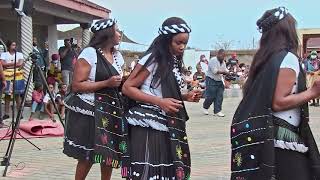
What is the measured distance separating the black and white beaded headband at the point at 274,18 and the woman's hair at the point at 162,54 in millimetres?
823

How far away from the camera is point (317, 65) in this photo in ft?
69.8

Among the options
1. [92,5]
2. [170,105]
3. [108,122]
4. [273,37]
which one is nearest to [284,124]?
[273,37]

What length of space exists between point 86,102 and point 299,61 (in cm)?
216

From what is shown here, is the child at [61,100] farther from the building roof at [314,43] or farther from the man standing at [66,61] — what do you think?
the building roof at [314,43]

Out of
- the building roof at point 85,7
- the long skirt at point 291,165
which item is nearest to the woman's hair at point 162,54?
the long skirt at point 291,165

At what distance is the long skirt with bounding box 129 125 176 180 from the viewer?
4.19 metres

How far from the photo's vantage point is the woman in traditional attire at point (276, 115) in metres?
3.43

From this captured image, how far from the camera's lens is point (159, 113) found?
4266 mm

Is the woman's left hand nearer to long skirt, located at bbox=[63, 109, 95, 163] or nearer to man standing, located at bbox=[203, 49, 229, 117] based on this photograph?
long skirt, located at bbox=[63, 109, 95, 163]

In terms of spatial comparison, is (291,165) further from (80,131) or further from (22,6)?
(22,6)

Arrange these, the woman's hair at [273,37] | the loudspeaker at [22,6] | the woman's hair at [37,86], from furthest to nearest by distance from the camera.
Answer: the woman's hair at [37,86] → the loudspeaker at [22,6] → the woman's hair at [273,37]

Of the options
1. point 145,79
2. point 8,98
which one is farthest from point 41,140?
point 145,79

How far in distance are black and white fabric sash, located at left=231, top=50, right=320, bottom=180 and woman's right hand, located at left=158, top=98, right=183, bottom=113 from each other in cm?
61

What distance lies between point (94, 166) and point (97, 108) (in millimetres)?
2541
